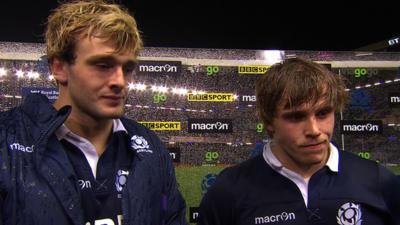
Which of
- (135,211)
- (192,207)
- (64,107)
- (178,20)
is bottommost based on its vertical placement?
(192,207)

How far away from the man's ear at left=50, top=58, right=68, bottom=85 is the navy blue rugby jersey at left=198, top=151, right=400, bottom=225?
572 mm

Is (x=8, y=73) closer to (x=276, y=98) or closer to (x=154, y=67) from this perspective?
(x=154, y=67)

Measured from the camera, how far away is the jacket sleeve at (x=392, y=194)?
1.21 metres

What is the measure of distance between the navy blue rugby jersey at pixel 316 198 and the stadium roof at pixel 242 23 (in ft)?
4.32

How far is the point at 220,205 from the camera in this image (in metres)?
1.30

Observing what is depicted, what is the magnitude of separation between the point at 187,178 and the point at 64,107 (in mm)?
1079

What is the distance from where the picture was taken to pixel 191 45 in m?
2.49

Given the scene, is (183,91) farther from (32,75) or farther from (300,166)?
(300,166)

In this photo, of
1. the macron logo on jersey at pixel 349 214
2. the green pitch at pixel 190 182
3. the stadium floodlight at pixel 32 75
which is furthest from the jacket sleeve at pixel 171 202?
the stadium floodlight at pixel 32 75

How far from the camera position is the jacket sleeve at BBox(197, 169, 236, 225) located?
1289 mm

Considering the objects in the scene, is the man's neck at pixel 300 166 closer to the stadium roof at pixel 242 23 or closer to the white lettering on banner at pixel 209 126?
the white lettering on banner at pixel 209 126

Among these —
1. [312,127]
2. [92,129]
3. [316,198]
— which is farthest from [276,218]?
[92,129]

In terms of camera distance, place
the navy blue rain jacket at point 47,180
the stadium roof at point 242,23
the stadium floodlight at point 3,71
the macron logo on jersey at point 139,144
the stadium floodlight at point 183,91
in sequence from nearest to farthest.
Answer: the navy blue rain jacket at point 47,180
the macron logo on jersey at point 139,144
the stadium floodlight at point 3,71
the stadium floodlight at point 183,91
the stadium roof at point 242,23

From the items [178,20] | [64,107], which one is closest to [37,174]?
[64,107]
